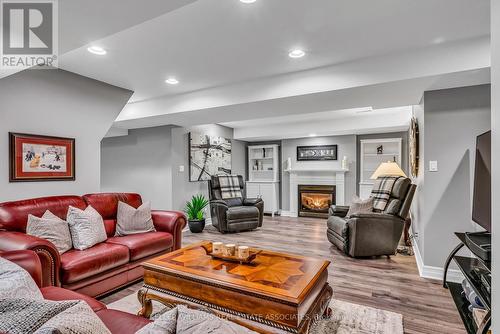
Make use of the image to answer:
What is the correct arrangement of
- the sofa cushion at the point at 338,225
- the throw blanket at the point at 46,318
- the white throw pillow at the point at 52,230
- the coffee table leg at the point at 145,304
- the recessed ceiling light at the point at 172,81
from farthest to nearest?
the sofa cushion at the point at 338,225
the recessed ceiling light at the point at 172,81
the white throw pillow at the point at 52,230
the coffee table leg at the point at 145,304
the throw blanket at the point at 46,318

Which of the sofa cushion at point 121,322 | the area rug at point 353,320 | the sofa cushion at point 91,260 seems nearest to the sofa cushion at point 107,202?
the sofa cushion at point 91,260

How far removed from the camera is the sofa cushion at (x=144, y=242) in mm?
2764

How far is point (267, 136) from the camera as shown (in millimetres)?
6703

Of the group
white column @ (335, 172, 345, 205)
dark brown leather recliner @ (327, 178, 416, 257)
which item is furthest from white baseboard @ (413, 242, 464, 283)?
white column @ (335, 172, 345, 205)

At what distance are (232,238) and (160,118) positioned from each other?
2.45 m

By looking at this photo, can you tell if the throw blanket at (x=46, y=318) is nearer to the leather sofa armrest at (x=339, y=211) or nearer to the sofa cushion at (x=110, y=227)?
the sofa cushion at (x=110, y=227)

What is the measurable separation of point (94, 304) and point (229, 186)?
443cm

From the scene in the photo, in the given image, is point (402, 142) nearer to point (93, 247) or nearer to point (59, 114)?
point (93, 247)

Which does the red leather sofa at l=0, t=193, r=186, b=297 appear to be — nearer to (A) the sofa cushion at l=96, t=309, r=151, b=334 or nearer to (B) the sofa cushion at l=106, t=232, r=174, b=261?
(B) the sofa cushion at l=106, t=232, r=174, b=261

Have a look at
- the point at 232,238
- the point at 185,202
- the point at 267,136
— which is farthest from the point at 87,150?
the point at 267,136

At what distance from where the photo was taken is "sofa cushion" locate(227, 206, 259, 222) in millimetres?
5090

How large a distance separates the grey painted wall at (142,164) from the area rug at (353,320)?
2970 millimetres

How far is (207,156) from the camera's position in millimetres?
5949

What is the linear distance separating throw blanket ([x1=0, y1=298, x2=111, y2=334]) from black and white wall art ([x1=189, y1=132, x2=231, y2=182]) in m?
4.72
